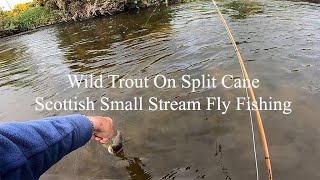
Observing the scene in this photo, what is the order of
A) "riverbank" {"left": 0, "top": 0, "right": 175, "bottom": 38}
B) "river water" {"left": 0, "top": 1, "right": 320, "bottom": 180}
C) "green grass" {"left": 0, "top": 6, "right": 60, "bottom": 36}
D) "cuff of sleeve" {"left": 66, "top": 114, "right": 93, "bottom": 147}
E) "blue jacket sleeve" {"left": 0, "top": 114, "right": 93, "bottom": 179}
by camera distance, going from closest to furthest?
"blue jacket sleeve" {"left": 0, "top": 114, "right": 93, "bottom": 179} < "cuff of sleeve" {"left": 66, "top": 114, "right": 93, "bottom": 147} < "river water" {"left": 0, "top": 1, "right": 320, "bottom": 180} < "riverbank" {"left": 0, "top": 0, "right": 175, "bottom": 38} < "green grass" {"left": 0, "top": 6, "right": 60, "bottom": 36}

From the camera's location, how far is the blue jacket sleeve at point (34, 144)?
1.12 meters

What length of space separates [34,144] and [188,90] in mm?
5663

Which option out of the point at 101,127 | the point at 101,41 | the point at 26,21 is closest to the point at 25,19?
the point at 26,21

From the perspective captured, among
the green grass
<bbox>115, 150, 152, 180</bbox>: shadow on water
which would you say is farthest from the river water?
the green grass

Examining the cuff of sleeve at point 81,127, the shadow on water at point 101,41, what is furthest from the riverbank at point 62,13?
the cuff of sleeve at point 81,127

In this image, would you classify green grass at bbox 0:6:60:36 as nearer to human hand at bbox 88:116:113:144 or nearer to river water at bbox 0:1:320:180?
river water at bbox 0:1:320:180

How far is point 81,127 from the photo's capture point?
1.69 meters

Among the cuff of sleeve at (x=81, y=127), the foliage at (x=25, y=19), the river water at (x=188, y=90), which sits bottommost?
the river water at (x=188, y=90)

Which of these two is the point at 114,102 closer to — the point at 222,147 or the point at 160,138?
the point at 160,138

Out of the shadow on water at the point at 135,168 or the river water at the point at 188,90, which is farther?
the river water at the point at 188,90

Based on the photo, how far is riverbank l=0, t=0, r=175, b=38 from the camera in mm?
22453

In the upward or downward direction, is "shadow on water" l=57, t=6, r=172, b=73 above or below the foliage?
below

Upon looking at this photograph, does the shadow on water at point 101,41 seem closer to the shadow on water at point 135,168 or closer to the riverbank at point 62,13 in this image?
the riverbank at point 62,13

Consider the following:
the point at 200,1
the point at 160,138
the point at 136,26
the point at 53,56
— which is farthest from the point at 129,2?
the point at 160,138
